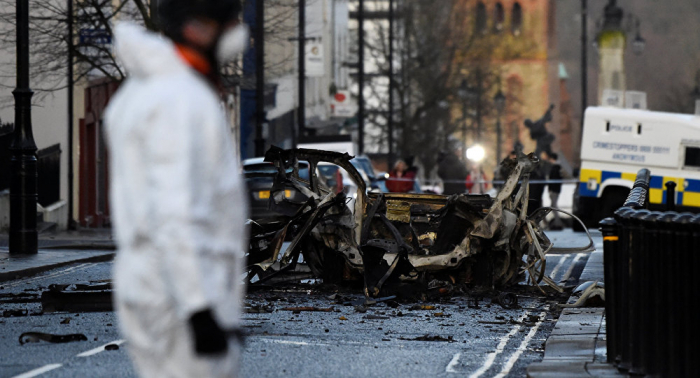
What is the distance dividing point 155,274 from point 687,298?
3663 mm

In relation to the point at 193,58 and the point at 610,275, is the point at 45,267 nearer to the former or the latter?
the point at 610,275

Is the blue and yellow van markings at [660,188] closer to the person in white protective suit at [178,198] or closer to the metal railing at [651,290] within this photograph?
the metal railing at [651,290]

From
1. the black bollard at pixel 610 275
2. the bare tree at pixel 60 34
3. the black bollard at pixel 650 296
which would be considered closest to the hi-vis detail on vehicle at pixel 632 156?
the bare tree at pixel 60 34

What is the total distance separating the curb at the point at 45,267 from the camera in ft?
50.9

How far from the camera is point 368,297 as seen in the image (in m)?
12.6

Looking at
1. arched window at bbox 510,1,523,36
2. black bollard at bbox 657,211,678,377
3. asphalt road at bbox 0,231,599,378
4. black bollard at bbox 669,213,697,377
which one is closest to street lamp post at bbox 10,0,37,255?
asphalt road at bbox 0,231,599,378

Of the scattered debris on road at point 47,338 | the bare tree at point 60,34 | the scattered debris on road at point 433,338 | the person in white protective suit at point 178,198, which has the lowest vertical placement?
the scattered debris on road at point 433,338

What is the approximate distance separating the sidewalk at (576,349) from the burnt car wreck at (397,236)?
152cm

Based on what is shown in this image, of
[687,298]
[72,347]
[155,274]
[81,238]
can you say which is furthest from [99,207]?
[155,274]

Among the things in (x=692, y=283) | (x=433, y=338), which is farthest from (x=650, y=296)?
(x=433, y=338)

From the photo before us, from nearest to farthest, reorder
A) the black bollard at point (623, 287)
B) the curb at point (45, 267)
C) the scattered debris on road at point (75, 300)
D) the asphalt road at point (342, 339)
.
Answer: the black bollard at point (623, 287), the asphalt road at point (342, 339), the scattered debris on road at point (75, 300), the curb at point (45, 267)

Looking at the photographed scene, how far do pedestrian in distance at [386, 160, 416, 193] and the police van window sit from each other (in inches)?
242

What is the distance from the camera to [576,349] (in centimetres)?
899

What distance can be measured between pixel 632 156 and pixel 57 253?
13.1 metres
